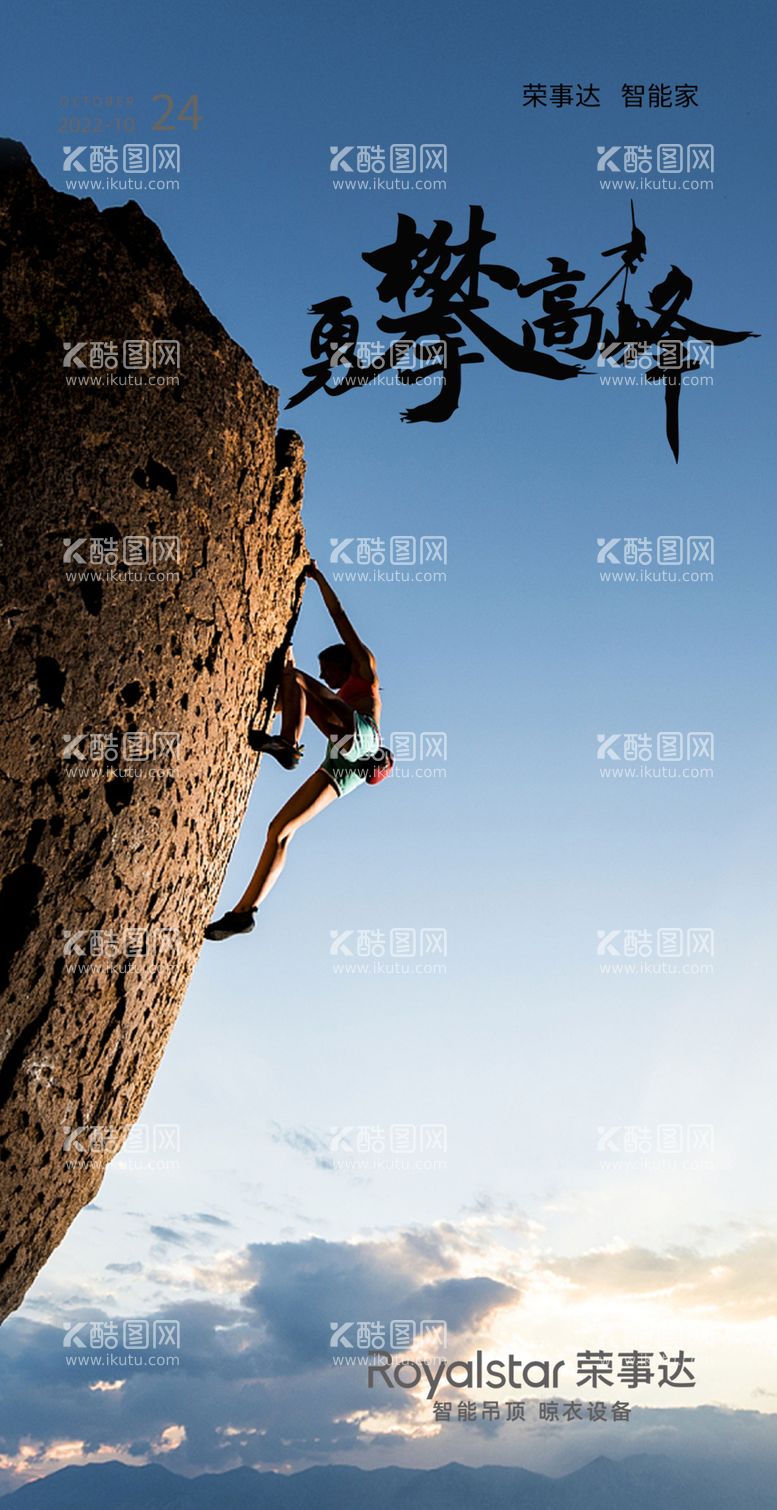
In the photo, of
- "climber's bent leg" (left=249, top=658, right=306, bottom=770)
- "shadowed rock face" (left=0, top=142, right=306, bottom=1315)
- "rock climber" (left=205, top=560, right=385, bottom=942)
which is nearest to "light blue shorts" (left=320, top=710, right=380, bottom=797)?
"rock climber" (left=205, top=560, right=385, bottom=942)

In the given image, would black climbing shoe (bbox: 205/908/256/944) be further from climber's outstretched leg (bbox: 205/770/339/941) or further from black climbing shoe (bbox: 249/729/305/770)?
black climbing shoe (bbox: 249/729/305/770)

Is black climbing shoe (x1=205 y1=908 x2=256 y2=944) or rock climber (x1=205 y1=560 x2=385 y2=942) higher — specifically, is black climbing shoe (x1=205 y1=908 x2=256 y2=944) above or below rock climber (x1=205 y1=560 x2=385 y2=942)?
below

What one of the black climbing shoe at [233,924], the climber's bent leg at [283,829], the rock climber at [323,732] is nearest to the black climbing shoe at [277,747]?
the rock climber at [323,732]

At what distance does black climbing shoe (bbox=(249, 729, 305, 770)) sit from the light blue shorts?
26 cm

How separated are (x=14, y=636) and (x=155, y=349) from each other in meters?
1.74

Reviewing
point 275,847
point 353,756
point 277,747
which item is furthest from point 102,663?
point 353,756

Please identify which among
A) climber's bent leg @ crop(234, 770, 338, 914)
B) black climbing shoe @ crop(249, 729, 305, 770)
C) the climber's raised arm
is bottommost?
climber's bent leg @ crop(234, 770, 338, 914)

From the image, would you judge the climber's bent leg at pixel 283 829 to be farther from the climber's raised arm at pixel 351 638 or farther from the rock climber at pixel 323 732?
the climber's raised arm at pixel 351 638

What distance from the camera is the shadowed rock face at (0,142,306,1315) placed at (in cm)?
494

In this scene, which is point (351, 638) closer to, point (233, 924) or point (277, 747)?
point (277, 747)

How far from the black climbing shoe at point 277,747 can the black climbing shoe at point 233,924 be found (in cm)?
86

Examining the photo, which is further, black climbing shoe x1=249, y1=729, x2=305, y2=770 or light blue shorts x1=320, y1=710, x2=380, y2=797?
light blue shorts x1=320, y1=710, x2=380, y2=797

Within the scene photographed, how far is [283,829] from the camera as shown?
21.0 feet

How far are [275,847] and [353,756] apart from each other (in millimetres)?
722
